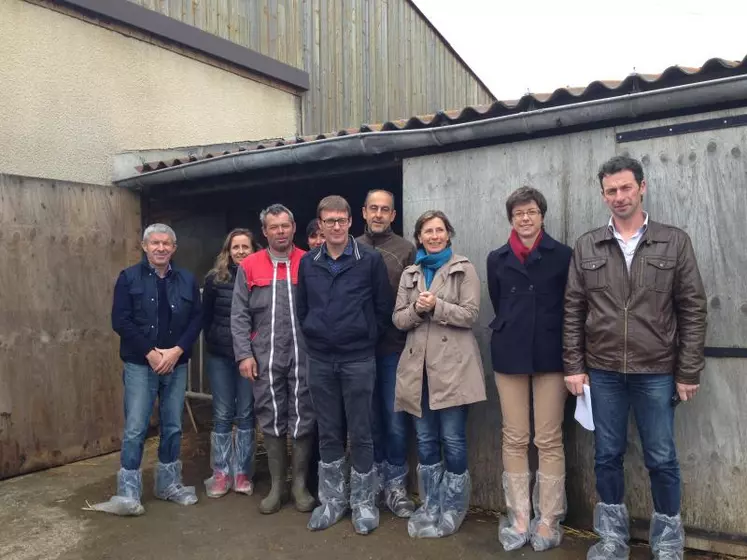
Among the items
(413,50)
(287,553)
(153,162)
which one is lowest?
(287,553)

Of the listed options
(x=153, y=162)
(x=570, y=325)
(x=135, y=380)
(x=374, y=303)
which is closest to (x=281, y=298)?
(x=374, y=303)

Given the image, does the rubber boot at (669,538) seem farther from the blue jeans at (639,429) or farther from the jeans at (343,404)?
the jeans at (343,404)

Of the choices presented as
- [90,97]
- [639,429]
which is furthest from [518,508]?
[90,97]

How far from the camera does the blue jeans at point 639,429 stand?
10.1ft

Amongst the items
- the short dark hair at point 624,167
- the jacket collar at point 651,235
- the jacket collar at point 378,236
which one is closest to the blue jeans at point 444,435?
the jacket collar at point 378,236

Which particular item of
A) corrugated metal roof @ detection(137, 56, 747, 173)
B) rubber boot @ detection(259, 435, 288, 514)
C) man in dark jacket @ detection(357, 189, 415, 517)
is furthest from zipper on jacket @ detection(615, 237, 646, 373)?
rubber boot @ detection(259, 435, 288, 514)

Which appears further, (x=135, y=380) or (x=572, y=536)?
(x=135, y=380)

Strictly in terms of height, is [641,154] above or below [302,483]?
above

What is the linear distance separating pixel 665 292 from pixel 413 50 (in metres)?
8.70

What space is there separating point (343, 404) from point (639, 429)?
5.60 feet

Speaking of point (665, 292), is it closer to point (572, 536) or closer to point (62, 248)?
point (572, 536)

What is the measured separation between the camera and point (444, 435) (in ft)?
12.0

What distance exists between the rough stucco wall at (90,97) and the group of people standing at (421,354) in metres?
2.01

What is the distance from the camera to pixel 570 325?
10.7ft
